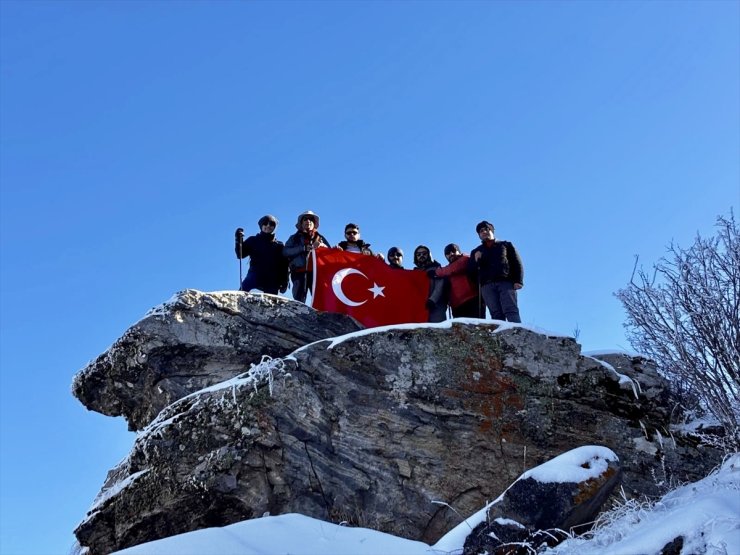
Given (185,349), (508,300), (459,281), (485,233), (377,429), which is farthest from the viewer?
(459,281)

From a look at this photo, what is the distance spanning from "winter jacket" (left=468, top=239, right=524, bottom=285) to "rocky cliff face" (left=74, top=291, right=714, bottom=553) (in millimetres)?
1882

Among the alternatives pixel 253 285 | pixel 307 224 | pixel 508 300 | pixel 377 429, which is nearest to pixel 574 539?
pixel 377 429

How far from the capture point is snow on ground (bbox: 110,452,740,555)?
5246mm

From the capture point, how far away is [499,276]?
467 inches

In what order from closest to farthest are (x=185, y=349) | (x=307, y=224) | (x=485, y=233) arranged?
(x=185, y=349)
(x=485, y=233)
(x=307, y=224)

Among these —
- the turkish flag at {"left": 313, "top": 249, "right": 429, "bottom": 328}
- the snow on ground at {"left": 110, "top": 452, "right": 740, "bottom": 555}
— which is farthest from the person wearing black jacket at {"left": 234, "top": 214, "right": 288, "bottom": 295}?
the snow on ground at {"left": 110, "top": 452, "right": 740, "bottom": 555}

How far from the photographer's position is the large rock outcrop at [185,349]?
419 inches

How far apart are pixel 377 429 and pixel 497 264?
373cm

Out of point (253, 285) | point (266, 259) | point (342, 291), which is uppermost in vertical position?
point (266, 259)

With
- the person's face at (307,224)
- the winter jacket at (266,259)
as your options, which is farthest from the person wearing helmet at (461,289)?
the winter jacket at (266,259)

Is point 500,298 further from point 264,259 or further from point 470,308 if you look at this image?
point 264,259

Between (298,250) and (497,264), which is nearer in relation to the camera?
(497,264)

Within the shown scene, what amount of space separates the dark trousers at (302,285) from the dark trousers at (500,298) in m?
2.80

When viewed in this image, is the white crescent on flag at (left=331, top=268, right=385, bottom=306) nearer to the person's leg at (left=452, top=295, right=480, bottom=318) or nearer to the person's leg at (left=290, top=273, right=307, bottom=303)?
the person's leg at (left=290, top=273, right=307, bottom=303)
